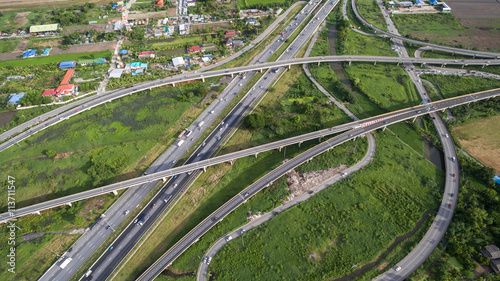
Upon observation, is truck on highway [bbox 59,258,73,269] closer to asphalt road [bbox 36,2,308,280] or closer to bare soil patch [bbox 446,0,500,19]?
asphalt road [bbox 36,2,308,280]

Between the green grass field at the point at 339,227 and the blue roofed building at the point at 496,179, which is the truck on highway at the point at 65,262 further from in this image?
the blue roofed building at the point at 496,179

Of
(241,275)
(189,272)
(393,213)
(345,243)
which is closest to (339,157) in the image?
(393,213)

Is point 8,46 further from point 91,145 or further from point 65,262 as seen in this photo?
point 65,262

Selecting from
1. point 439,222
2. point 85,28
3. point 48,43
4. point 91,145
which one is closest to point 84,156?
point 91,145

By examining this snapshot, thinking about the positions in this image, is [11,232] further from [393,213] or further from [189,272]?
[393,213]

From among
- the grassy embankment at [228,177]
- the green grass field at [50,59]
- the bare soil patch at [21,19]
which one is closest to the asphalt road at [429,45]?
the grassy embankment at [228,177]

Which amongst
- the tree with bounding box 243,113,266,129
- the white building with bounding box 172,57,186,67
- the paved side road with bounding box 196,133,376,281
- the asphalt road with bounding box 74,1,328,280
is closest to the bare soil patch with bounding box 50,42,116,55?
the white building with bounding box 172,57,186,67

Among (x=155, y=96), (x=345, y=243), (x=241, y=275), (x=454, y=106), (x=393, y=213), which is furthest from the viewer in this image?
(x=155, y=96)
